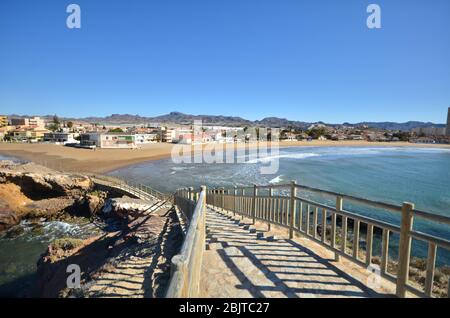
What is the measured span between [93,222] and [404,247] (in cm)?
1998

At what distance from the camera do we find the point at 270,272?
4.01 meters

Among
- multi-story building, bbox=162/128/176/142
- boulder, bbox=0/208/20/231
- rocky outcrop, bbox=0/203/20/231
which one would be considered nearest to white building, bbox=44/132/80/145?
multi-story building, bbox=162/128/176/142

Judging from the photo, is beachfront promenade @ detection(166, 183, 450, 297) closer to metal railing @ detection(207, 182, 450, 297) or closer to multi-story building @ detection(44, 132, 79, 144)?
metal railing @ detection(207, 182, 450, 297)

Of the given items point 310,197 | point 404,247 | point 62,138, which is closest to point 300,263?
point 404,247

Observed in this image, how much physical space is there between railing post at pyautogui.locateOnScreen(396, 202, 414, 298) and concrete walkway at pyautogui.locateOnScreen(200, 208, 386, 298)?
0.32 metres

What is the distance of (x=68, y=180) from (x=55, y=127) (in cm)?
10205

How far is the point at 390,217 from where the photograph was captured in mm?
16609

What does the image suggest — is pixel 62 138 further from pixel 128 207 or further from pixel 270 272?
pixel 270 272

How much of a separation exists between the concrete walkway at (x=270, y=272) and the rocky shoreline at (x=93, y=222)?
1.54 metres

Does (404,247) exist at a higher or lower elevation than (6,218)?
higher

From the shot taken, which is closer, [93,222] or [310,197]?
[93,222]

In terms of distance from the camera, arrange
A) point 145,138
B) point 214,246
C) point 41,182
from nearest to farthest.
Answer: point 214,246 < point 41,182 < point 145,138

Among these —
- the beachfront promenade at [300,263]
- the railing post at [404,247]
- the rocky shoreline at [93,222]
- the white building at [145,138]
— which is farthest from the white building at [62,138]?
the railing post at [404,247]
